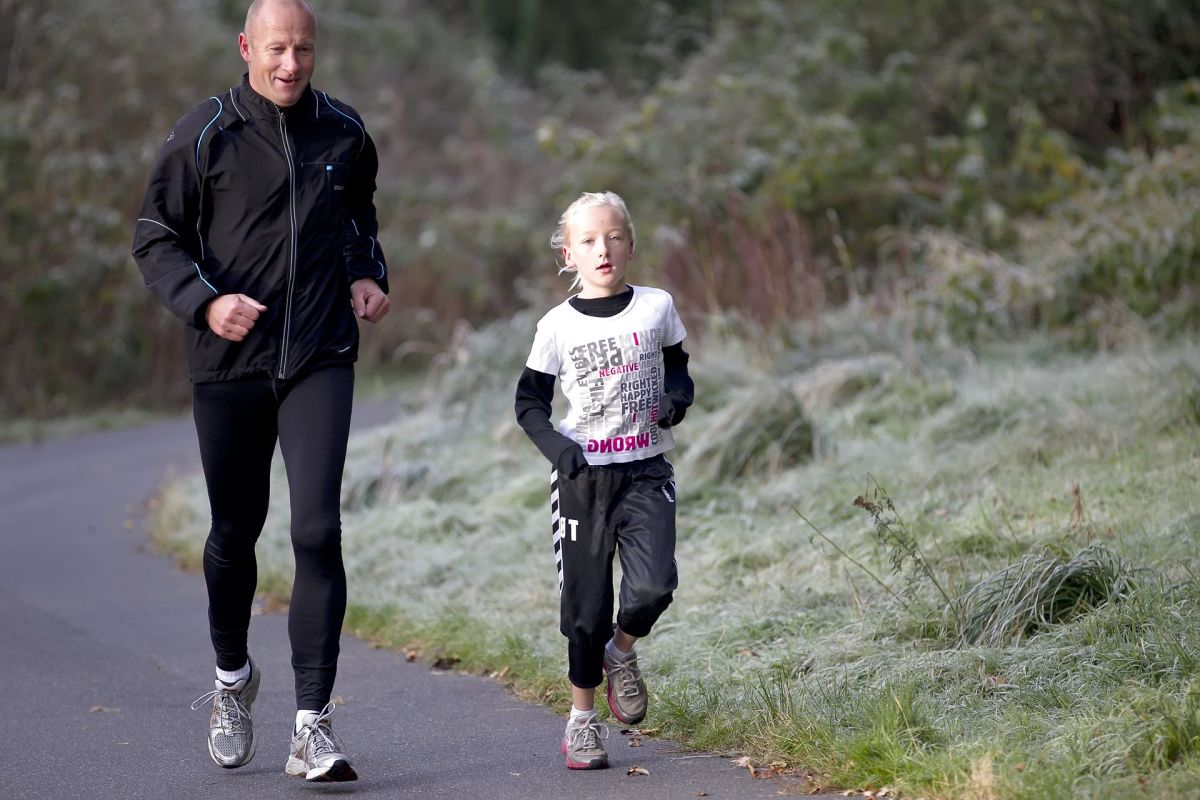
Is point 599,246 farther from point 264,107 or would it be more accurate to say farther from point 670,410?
point 264,107

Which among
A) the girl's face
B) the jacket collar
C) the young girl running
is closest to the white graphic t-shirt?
the young girl running

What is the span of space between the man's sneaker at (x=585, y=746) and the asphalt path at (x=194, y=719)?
3 centimetres

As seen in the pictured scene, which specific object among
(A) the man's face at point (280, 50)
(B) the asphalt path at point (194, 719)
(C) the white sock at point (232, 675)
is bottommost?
(B) the asphalt path at point (194, 719)

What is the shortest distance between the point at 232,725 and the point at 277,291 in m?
1.33

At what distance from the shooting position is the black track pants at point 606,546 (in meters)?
4.39

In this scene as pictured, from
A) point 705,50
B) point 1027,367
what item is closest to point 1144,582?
point 1027,367

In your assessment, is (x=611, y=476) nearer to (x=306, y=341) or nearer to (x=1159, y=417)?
(x=306, y=341)

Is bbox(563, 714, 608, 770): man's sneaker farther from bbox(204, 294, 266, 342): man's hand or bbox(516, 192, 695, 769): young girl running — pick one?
bbox(204, 294, 266, 342): man's hand

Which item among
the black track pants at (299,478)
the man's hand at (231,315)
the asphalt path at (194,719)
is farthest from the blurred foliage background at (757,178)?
the man's hand at (231,315)

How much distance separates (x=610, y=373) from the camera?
14.6 feet

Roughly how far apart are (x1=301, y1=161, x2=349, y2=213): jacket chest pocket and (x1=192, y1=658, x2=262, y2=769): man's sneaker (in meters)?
1.46

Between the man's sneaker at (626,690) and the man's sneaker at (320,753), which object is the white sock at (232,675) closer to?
the man's sneaker at (320,753)

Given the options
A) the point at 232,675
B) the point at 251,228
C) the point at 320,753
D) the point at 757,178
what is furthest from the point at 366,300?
the point at 757,178

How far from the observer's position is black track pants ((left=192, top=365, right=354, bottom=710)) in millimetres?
4395
